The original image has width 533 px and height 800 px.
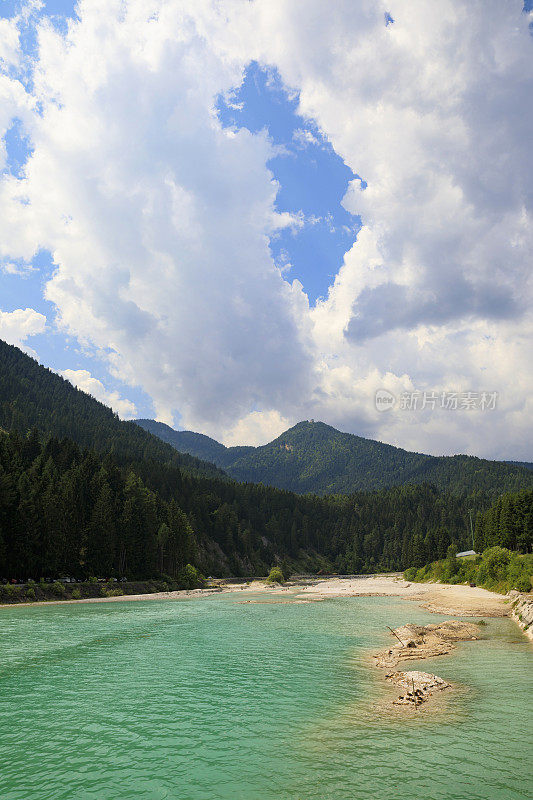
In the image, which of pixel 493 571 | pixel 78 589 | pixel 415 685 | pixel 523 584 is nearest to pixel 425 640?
pixel 415 685

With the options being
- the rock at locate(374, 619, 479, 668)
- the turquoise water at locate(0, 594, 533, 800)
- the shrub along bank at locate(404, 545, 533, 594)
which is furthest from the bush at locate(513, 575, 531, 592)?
the turquoise water at locate(0, 594, 533, 800)

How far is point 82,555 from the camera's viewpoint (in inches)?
3292

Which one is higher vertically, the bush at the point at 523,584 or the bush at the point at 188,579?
the bush at the point at 523,584

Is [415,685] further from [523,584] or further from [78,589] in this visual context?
[78,589]

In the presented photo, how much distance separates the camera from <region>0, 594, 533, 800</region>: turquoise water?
12398 millimetres

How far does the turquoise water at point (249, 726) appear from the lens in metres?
12.4

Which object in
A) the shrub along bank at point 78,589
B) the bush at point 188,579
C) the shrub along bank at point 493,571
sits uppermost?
the shrub along bank at point 493,571

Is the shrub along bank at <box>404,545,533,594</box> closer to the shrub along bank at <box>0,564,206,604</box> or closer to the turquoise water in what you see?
the turquoise water

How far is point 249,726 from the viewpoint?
55.4ft

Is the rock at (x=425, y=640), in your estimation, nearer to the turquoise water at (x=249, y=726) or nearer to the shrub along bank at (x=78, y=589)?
the turquoise water at (x=249, y=726)

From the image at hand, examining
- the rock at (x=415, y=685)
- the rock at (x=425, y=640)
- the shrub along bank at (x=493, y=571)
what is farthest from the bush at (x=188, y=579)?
the rock at (x=415, y=685)

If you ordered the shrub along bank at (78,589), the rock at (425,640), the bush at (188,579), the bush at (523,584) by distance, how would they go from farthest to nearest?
the bush at (188,579), the shrub along bank at (78,589), the bush at (523,584), the rock at (425,640)

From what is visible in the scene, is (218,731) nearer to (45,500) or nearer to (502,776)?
(502,776)

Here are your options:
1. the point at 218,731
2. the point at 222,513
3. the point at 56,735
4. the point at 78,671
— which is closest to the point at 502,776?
the point at 218,731
